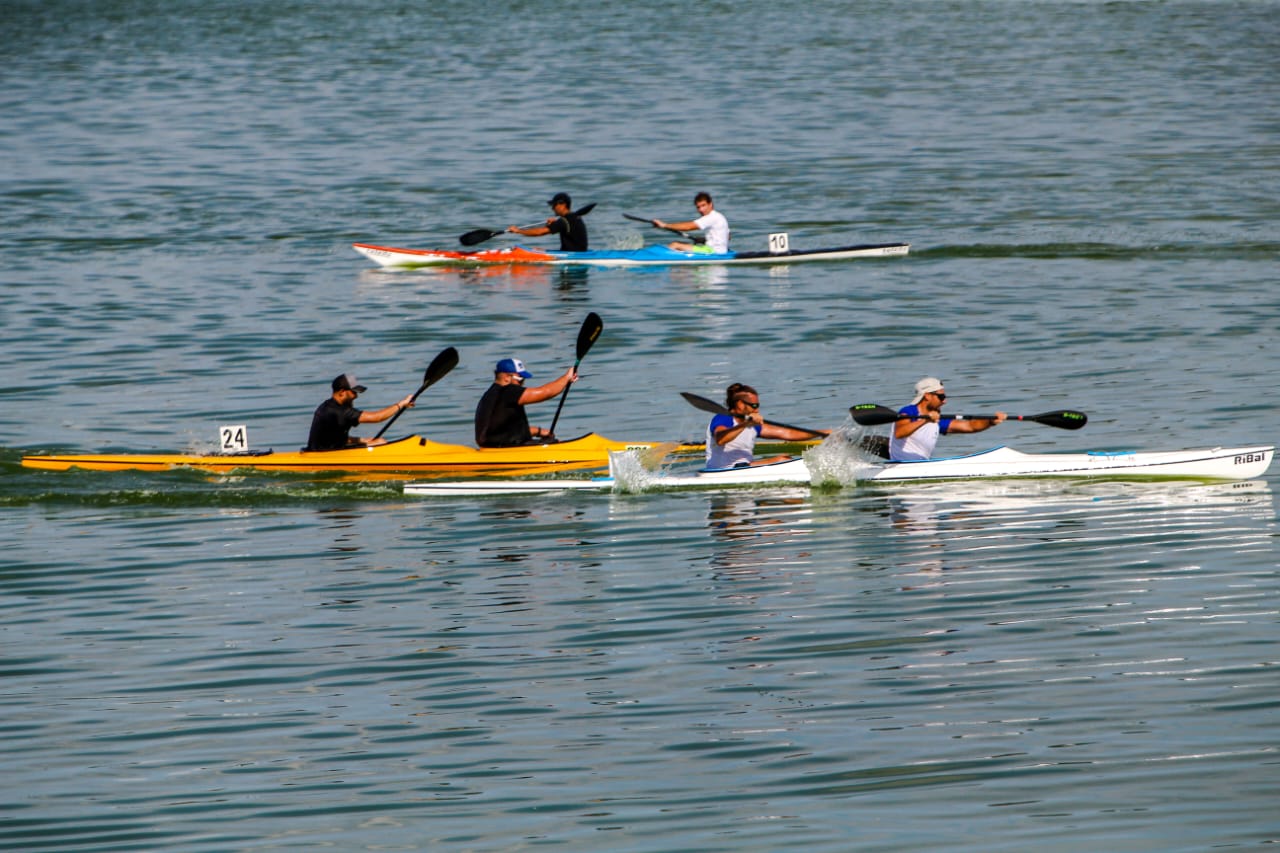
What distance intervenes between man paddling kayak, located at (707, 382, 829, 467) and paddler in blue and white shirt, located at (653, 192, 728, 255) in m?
16.6

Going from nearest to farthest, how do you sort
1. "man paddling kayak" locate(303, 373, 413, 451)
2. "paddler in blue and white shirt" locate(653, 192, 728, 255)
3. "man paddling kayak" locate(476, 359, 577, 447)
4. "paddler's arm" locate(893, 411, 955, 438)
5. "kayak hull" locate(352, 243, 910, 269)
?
"paddler's arm" locate(893, 411, 955, 438)
"man paddling kayak" locate(303, 373, 413, 451)
"man paddling kayak" locate(476, 359, 577, 447)
"paddler in blue and white shirt" locate(653, 192, 728, 255)
"kayak hull" locate(352, 243, 910, 269)

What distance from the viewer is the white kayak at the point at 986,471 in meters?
18.8

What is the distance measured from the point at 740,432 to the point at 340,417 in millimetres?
4517

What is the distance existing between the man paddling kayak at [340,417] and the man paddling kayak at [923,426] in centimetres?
534

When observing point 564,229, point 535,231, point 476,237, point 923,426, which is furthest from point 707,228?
point 923,426

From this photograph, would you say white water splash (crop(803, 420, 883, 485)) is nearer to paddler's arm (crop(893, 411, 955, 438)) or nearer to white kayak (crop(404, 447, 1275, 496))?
white kayak (crop(404, 447, 1275, 496))

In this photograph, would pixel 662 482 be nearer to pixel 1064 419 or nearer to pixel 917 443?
pixel 917 443

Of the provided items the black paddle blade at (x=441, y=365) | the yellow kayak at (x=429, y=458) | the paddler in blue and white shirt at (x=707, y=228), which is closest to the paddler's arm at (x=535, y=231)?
the paddler in blue and white shirt at (x=707, y=228)

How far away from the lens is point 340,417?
2056 centimetres

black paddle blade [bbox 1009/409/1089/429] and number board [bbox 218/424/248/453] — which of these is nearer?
black paddle blade [bbox 1009/409/1089/429]

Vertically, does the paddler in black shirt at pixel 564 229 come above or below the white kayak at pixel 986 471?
above

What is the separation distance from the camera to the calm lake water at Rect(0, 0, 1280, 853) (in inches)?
429

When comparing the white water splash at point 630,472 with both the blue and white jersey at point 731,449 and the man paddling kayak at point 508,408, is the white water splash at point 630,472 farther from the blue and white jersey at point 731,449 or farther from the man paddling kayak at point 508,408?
the man paddling kayak at point 508,408

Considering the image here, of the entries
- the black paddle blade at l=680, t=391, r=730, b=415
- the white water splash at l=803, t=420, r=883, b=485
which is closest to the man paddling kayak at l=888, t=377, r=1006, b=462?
the white water splash at l=803, t=420, r=883, b=485
